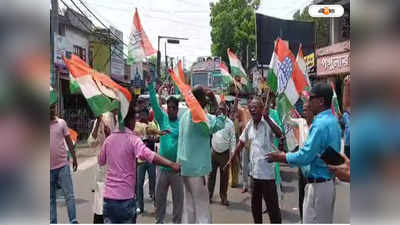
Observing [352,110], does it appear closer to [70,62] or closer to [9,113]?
[9,113]

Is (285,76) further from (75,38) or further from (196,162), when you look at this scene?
(75,38)

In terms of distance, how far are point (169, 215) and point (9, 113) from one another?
390 cm

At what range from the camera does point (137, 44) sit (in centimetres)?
502

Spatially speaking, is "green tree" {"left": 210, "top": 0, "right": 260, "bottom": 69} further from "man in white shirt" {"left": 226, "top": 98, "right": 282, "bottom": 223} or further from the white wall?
"man in white shirt" {"left": 226, "top": 98, "right": 282, "bottom": 223}

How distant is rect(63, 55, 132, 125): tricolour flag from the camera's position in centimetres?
340

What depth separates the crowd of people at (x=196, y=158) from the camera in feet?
10.9

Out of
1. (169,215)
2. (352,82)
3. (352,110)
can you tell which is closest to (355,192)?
(352,110)

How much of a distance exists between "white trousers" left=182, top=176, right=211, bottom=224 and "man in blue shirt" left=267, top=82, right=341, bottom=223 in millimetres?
1118

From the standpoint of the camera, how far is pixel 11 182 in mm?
2164

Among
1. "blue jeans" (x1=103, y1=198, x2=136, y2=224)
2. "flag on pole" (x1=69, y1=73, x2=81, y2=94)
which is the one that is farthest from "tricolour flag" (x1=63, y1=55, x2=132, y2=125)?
"blue jeans" (x1=103, y1=198, x2=136, y2=224)

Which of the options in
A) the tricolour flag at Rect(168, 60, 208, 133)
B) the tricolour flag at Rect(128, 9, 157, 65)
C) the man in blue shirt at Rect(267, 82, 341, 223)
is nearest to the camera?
the man in blue shirt at Rect(267, 82, 341, 223)

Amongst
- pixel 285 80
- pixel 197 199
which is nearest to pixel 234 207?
pixel 197 199

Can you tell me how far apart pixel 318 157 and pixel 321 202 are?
37 centimetres

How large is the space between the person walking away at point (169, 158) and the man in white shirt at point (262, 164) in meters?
0.84
